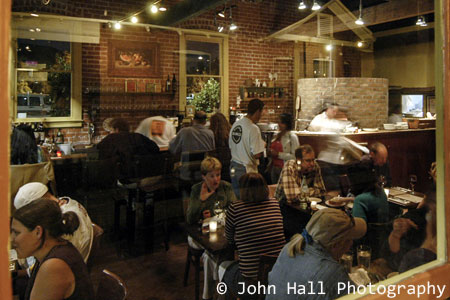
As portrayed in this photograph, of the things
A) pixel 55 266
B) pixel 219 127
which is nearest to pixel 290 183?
pixel 219 127

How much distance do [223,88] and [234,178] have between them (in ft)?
8.25

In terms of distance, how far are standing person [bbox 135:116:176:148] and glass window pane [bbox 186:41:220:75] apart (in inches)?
40.0

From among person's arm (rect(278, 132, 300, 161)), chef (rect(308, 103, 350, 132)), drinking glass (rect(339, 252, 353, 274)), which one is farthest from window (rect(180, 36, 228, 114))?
drinking glass (rect(339, 252, 353, 274))

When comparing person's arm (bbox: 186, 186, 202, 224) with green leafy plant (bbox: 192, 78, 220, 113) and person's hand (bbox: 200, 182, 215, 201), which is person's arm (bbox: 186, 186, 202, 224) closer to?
person's hand (bbox: 200, 182, 215, 201)

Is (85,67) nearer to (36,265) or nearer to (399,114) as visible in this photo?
(36,265)

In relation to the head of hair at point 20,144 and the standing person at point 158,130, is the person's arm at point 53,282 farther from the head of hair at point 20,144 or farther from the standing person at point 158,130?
the standing person at point 158,130

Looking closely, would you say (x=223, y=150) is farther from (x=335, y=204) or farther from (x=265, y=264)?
(x=265, y=264)

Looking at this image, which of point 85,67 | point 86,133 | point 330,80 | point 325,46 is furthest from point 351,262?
point 325,46

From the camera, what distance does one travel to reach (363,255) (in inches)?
78.4

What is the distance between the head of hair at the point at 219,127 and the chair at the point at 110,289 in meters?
2.79

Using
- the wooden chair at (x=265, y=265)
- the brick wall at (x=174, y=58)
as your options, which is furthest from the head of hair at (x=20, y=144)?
the brick wall at (x=174, y=58)

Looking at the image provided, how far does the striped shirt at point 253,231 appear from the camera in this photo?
7.61 feet

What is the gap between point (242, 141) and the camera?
385 cm

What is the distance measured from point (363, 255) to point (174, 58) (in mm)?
4604
